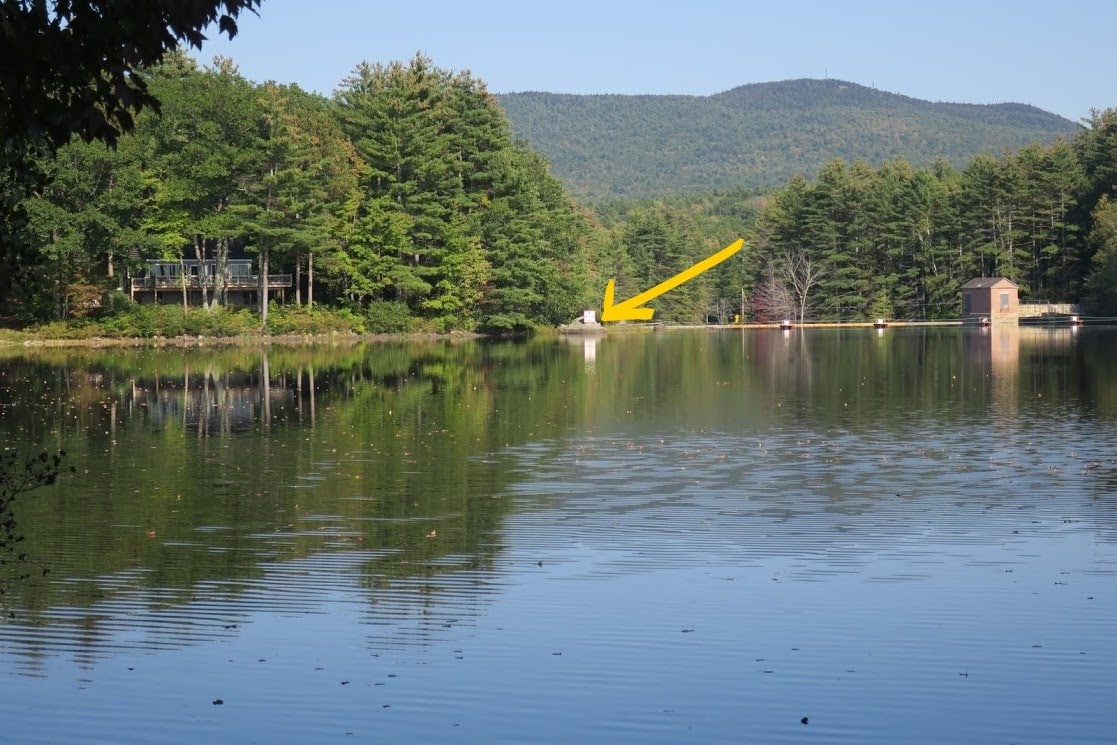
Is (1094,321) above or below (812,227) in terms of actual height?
below

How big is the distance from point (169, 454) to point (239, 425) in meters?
5.10

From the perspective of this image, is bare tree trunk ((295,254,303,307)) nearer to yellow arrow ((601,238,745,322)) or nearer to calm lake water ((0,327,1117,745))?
yellow arrow ((601,238,745,322))

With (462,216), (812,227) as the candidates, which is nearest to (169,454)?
(462,216)

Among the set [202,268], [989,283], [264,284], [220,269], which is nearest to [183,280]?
[202,268]

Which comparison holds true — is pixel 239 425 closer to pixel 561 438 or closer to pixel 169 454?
pixel 169 454

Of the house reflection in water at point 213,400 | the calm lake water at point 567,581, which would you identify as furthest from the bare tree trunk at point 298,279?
the calm lake water at point 567,581

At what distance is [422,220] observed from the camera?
8062 centimetres

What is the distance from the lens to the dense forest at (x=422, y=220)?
71312 mm

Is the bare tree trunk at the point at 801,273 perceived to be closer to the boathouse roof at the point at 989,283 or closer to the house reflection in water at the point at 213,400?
the boathouse roof at the point at 989,283

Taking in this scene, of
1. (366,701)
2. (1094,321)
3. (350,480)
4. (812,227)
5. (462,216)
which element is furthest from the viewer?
(812,227)

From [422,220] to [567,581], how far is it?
221 feet

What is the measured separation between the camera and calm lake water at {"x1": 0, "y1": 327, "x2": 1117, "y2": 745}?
34.3 ft

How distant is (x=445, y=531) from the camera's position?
17.4 meters

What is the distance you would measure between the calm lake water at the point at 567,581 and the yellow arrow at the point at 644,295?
286 ft
